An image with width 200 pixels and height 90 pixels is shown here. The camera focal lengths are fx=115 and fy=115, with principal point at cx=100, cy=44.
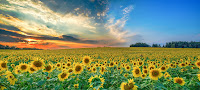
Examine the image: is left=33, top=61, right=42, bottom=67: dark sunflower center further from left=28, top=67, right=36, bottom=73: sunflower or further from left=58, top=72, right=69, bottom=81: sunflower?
left=58, top=72, right=69, bottom=81: sunflower

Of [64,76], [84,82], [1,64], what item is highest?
[1,64]

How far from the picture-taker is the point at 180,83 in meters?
4.57

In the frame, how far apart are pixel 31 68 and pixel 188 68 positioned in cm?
987

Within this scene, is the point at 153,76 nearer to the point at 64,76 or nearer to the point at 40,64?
the point at 64,76

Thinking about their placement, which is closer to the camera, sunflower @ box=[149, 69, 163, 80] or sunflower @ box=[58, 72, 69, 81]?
sunflower @ box=[149, 69, 163, 80]

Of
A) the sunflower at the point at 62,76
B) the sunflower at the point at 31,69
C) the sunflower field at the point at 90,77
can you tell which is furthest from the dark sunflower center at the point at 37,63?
the sunflower at the point at 62,76

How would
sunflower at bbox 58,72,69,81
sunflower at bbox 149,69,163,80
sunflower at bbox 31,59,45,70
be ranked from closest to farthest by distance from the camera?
sunflower at bbox 149,69,163,80 → sunflower at bbox 58,72,69,81 → sunflower at bbox 31,59,45,70

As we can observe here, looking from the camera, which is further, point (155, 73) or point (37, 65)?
point (37, 65)

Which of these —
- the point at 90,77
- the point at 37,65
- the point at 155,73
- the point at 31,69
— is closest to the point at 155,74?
the point at 155,73

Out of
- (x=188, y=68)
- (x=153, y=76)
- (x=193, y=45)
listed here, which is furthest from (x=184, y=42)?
(x=153, y=76)

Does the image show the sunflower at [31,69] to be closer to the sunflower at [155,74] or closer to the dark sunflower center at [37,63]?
the dark sunflower center at [37,63]

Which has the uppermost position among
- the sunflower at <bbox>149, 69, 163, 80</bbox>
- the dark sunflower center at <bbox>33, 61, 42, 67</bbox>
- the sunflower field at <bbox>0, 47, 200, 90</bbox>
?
the dark sunflower center at <bbox>33, 61, 42, 67</bbox>

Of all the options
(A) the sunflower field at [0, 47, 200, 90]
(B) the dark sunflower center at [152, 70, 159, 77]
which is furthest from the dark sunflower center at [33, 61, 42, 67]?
(B) the dark sunflower center at [152, 70, 159, 77]

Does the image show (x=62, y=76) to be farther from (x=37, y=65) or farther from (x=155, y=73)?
(x=155, y=73)
